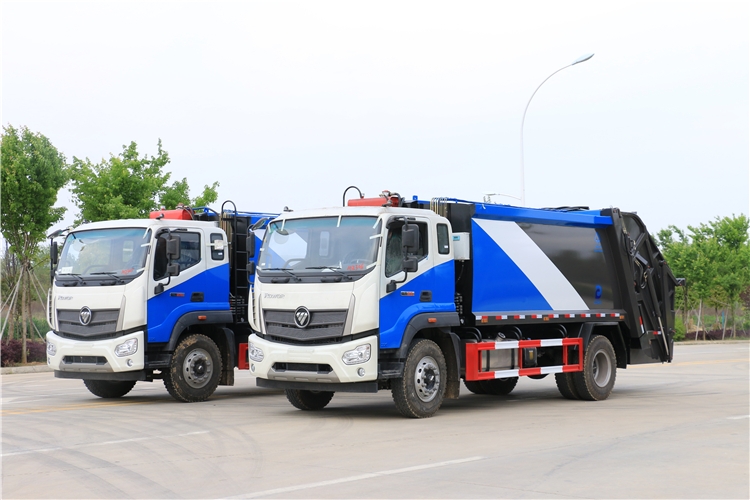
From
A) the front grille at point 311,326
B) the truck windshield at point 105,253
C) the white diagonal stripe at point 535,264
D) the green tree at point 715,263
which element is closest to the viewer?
the front grille at point 311,326

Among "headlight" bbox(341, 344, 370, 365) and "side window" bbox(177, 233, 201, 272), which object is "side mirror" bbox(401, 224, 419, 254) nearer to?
"headlight" bbox(341, 344, 370, 365)

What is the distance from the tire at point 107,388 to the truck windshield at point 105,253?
2.16 m

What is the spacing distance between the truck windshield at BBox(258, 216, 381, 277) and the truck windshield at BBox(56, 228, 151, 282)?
2.41 meters

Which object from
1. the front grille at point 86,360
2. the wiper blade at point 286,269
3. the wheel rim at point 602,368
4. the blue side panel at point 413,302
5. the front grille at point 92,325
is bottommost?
the wheel rim at point 602,368

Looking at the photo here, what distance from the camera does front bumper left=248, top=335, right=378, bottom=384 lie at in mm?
11992

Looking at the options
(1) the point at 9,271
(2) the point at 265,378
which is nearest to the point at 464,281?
(2) the point at 265,378

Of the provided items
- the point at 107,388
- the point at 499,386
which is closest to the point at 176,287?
the point at 107,388

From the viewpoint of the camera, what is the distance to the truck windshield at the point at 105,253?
47.3 ft

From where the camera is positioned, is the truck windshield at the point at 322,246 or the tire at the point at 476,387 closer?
the truck windshield at the point at 322,246

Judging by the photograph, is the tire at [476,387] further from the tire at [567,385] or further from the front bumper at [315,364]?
the front bumper at [315,364]

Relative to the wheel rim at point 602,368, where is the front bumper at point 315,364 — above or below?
above

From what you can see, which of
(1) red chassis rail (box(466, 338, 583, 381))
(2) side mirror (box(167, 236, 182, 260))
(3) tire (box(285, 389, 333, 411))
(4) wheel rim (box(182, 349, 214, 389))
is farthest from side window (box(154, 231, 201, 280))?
Answer: (1) red chassis rail (box(466, 338, 583, 381))

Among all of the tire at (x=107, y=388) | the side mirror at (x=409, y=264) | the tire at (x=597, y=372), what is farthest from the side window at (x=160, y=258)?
the tire at (x=597, y=372)

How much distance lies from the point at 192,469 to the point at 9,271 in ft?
68.5
